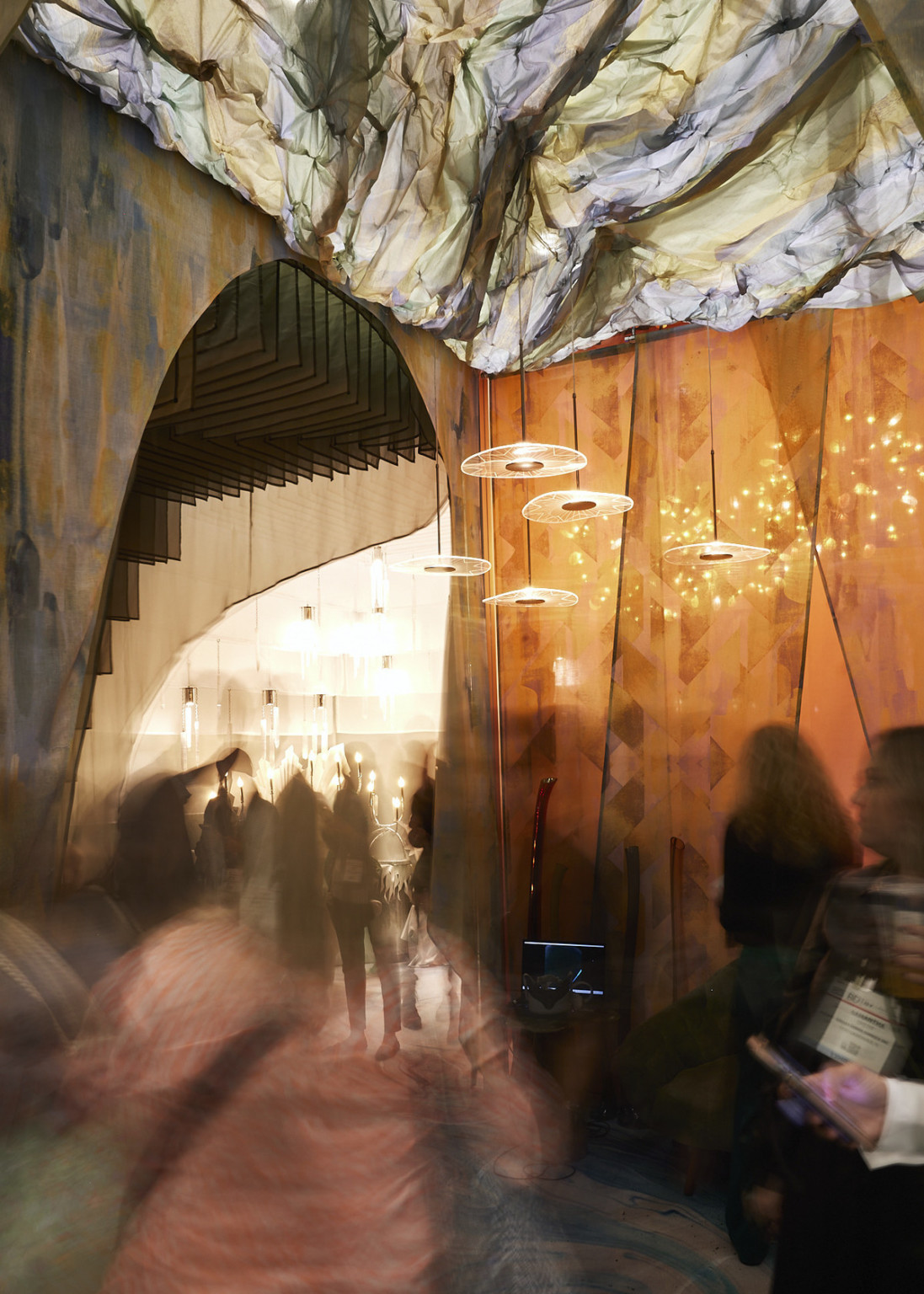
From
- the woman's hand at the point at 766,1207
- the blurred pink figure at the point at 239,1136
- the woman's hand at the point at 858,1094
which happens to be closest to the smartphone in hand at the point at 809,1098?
the woman's hand at the point at 858,1094

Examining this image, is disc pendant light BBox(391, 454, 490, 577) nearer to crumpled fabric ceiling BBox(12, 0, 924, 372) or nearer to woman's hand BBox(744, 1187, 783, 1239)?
crumpled fabric ceiling BBox(12, 0, 924, 372)

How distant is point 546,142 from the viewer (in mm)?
1384

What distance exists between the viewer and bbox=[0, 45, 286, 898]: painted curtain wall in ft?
3.66

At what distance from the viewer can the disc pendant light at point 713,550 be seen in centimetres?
123

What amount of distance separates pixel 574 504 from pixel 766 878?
74cm

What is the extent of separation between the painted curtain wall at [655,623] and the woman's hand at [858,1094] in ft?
1.13

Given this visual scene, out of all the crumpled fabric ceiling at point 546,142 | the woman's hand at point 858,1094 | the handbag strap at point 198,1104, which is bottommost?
the handbag strap at point 198,1104

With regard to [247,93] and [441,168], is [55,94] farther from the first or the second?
[441,168]

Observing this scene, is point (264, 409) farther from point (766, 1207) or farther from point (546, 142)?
point (766, 1207)

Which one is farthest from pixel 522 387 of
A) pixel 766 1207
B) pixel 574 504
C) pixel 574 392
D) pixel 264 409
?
pixel 766 1207

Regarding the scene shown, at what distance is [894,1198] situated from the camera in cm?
79

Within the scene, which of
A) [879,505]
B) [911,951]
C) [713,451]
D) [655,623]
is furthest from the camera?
[655,623]

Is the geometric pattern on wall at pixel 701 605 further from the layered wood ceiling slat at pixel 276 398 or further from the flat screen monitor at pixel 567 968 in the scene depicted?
the layered wood ceiling slat at pixel 276 398

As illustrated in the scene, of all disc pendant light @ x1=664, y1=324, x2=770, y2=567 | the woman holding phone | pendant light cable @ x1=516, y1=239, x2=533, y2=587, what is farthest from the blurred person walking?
pendant light cable @ x1=516, y1=239, x2=533, y2=587
